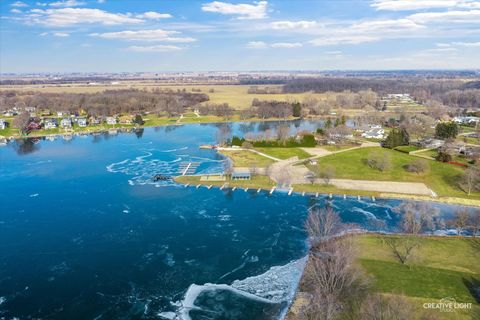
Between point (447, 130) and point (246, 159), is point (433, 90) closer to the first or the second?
point (447, 130)

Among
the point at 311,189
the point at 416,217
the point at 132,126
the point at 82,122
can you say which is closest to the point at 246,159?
the point at 311,189

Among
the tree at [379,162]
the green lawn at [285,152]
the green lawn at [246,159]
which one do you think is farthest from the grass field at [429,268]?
the green lawn at [285,152]

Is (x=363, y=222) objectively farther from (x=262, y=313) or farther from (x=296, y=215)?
(x=262, y=313)

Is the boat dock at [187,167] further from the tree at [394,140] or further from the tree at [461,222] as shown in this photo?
the tree at [394,140]

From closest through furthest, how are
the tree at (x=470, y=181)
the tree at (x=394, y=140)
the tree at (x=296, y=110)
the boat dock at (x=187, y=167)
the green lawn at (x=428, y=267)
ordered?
the green lawn at (x=428, y=267) < the tree at (x=470, y=181) < the boat dock at (x=187, y=167) < the tree at (x=394, y=140) < the tree at (x=296, y=110)

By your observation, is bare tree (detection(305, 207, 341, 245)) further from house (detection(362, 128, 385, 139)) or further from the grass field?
house (detection(362, 128, 385, 139))

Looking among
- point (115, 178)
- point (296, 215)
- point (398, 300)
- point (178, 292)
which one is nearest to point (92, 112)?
point (115, 178)

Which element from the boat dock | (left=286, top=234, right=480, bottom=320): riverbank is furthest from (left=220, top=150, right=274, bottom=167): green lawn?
(left=286, top=234, right=480, bottom=320): riverbank
